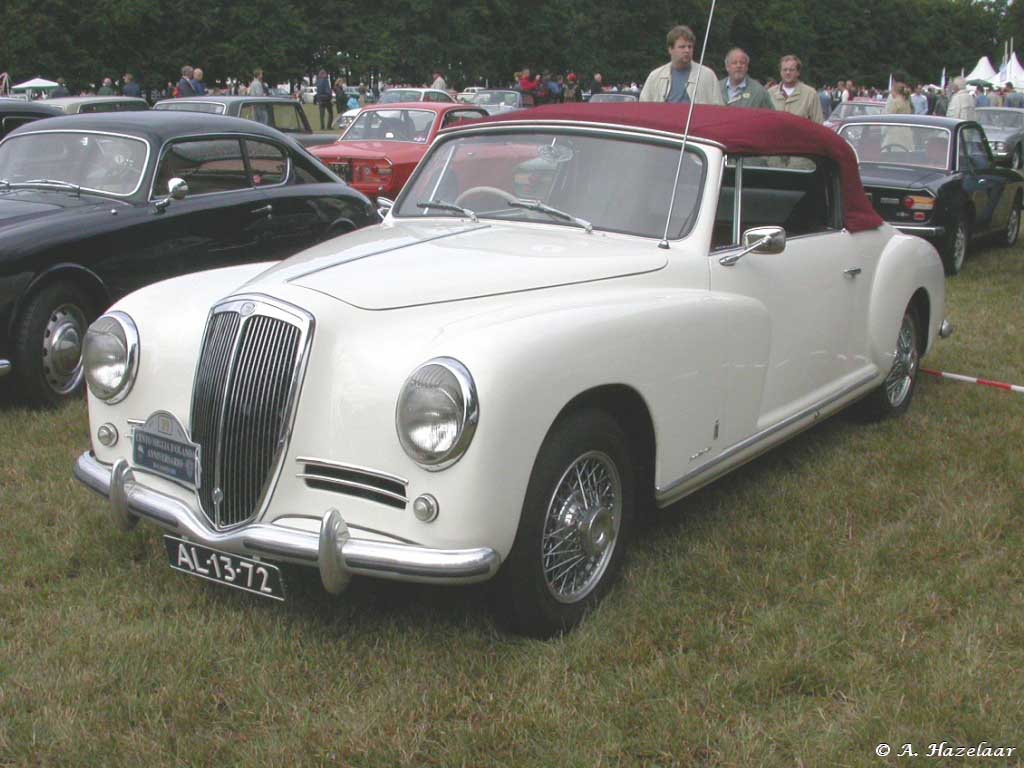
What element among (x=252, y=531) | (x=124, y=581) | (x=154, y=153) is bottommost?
(x=124, y=581)

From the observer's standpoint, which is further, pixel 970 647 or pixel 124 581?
pixel 124 581

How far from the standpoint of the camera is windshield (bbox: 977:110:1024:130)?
79.5 ft

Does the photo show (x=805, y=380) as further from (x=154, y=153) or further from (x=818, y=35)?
(x=818, y=35)

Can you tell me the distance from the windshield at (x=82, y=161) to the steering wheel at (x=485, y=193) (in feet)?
10.0

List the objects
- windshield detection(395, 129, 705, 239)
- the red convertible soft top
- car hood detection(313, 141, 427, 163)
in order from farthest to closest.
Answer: car hood detection(313, 141, 427, 163) < the red convertible soft top < windshield detection(395, 129, 705, 239)

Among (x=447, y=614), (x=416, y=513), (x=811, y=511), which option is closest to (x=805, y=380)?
(x=811, y=511)

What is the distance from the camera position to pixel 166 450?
3650 mm

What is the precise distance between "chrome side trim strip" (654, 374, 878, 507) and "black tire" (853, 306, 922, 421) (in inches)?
16.3

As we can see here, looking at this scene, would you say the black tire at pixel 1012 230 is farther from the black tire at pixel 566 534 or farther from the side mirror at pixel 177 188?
the black tire at pixel 566 534

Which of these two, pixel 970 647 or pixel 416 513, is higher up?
pixel 416 513

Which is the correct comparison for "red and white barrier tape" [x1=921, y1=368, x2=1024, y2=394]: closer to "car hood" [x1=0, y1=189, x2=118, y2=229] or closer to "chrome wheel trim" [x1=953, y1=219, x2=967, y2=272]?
"chrome wheel trim" [x1=953, y1=219, x2=967, y2=272]

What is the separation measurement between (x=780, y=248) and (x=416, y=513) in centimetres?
201

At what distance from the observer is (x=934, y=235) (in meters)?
10.4

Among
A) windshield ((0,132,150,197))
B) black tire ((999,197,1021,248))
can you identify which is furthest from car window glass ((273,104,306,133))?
black tire ((999,197,1021,248))
